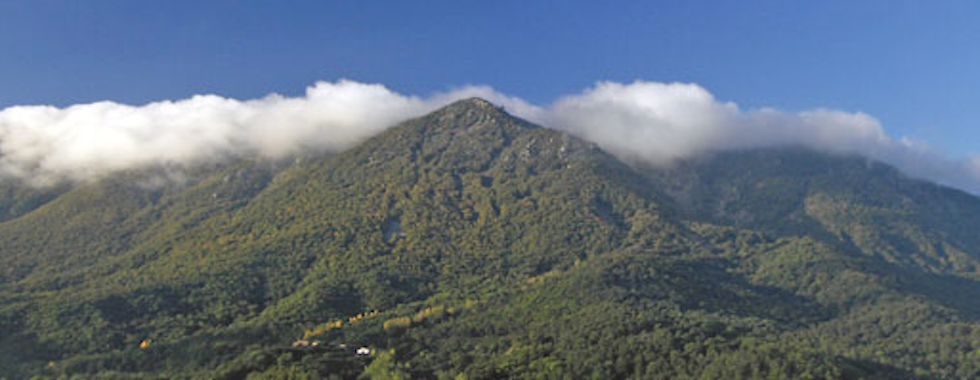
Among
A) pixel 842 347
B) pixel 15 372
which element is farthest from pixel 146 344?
pixel 842 347

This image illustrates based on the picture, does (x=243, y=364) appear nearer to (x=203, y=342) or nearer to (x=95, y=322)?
(x=203, y=342)

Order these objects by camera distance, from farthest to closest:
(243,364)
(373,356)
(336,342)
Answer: (336,342) < (373,356) < (243,364)

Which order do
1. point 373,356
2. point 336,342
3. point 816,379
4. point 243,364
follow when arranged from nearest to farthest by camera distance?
point 816,379 → point 243,364 → point 373,356 → point 336,342

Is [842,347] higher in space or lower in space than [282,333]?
lower

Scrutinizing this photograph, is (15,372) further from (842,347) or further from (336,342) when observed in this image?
(842,347)

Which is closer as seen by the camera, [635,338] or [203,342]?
[635,338]

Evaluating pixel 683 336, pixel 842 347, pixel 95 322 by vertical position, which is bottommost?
pixel 842 347

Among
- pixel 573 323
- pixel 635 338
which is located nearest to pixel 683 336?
pixel 635 338

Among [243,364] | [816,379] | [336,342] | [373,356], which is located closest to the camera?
[816,379]

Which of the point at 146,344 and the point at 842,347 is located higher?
the point at 146,344
